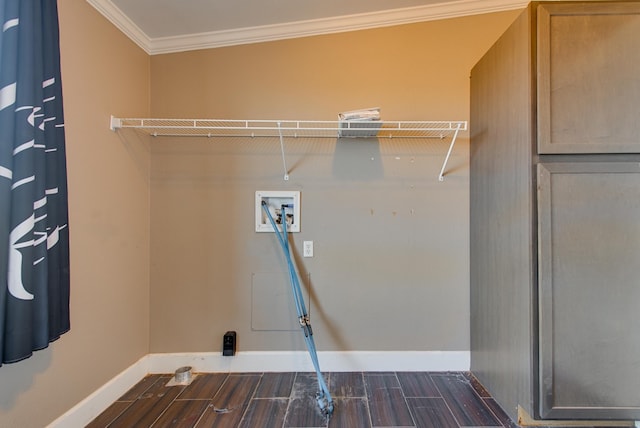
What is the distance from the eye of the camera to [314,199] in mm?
1938

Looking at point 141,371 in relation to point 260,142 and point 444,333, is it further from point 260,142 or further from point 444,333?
point 444,333

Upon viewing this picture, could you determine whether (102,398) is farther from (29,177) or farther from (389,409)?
(389,409)

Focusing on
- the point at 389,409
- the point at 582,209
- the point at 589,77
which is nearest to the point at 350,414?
the point at 389,409

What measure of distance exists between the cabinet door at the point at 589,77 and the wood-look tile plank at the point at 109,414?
2673mm

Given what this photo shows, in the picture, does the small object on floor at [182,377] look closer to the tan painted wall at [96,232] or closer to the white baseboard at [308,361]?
the white baseboard at [308,361]

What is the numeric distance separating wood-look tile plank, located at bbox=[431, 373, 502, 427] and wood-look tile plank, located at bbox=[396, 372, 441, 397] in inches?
1.8

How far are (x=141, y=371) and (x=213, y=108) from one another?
1.91 m

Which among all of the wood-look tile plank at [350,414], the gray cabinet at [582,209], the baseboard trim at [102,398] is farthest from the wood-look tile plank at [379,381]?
the baseboard trim at [102,398]

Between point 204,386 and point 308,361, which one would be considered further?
point 308,361

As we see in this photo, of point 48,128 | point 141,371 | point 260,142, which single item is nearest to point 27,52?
point 48,128

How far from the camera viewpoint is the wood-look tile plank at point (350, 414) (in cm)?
144

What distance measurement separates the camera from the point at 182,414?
1.53m

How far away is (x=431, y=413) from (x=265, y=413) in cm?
95

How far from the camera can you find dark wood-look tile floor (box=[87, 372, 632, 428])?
4.81 ft
